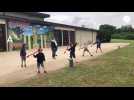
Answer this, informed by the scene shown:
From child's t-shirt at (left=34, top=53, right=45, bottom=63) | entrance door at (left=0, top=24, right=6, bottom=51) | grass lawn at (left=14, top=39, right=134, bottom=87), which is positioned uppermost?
entrance door at (left=0, top=24, right=6, bottom=51)

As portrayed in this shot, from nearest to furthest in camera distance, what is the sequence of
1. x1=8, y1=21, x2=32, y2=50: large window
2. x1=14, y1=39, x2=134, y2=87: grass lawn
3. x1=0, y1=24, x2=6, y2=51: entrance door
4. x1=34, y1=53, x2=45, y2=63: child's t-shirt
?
1. x1=14, y1=39, x2=134, y2=87: grass lawn
2. x1=34, y1=53, x2=45, y2=63: child's t-shirt
3. x1=8, y1=21, x2=32, y2=50: large window
4. x1=0, y1=24, x2=6, y2=51: entrance door

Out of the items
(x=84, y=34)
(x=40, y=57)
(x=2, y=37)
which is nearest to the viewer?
(x=84, y=34)

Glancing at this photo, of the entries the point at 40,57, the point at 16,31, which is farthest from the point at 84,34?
the point at 16,31

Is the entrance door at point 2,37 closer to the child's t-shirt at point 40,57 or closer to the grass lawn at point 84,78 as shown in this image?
the grass lawn at point 84,78

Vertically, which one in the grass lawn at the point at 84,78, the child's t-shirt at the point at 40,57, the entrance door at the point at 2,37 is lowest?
the grass lawn at the point at 84,78

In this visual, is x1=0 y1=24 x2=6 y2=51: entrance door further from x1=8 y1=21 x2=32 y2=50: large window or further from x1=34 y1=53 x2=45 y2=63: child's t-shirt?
x1=34 y1=53 x2=45 y2=63: child's t-shirt

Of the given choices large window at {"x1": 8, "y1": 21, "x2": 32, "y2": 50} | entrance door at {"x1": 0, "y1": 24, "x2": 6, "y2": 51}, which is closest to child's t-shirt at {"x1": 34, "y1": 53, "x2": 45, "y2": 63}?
large window at {"x1": 8, "y1": 21, "x2": 32, "y2": 50}

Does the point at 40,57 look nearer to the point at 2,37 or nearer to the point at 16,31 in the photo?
the point at 2,37

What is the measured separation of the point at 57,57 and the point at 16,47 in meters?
5.09

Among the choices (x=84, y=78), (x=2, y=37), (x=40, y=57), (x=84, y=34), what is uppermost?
(x=84, y=34)

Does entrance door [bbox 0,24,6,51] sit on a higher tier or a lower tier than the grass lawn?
higher

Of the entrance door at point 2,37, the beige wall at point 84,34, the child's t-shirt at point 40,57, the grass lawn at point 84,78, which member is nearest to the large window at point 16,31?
the entrance door at point 2,37
